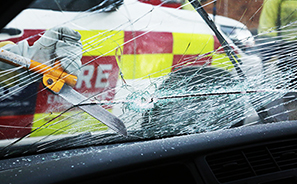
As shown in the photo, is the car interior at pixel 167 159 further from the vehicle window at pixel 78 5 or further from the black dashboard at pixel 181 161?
the vehicle window at pixel 78 5

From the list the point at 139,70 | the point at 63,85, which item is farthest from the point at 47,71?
the point at 139,70

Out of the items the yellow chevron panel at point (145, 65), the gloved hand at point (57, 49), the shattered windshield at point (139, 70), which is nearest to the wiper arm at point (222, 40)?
the shattered windshield at point (139, 70)

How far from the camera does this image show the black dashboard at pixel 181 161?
108cm

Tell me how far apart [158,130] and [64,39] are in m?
0.72

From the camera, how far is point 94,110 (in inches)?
54.2

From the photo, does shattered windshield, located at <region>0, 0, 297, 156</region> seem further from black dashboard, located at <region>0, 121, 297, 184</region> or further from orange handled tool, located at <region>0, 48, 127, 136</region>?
black dashboard, located at <region>0, 121, 297, 184</region>

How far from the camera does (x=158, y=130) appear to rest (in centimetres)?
163

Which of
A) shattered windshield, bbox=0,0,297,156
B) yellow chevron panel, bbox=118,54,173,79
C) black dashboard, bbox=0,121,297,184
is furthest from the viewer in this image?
yellow chevron panel, bbox=118,54,173,79

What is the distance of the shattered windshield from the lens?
1.18m

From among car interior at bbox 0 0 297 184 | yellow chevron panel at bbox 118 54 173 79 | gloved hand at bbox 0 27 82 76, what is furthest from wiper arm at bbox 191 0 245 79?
gloved hand at bbox 0 27 82 76

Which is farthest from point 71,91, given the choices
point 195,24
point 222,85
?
point 222,85

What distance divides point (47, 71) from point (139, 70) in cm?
47

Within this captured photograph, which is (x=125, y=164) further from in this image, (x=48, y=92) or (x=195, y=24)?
(x=195, y=24)

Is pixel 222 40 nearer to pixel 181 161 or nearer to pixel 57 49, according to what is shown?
pixel 181 161
